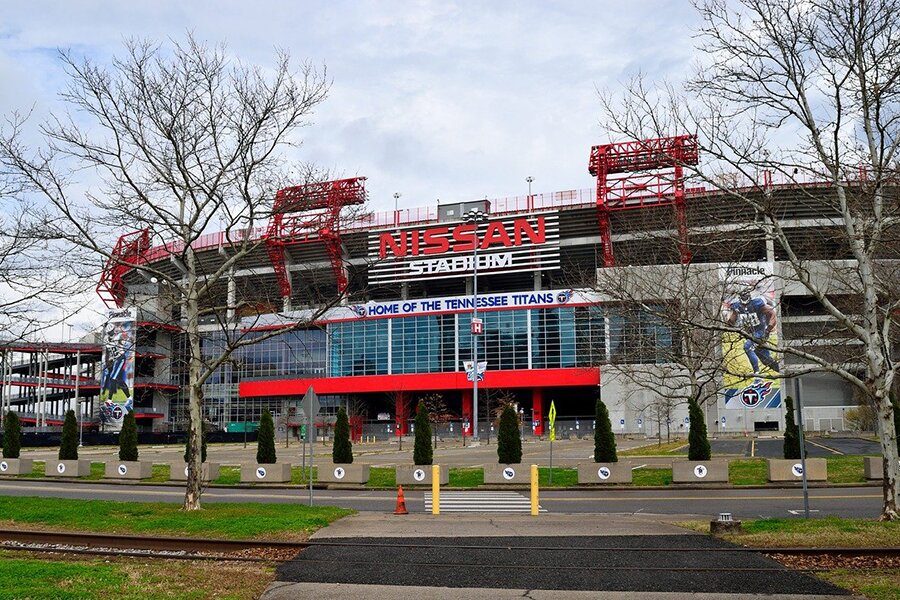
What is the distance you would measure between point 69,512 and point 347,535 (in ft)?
25.2

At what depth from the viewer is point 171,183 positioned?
62.4ft

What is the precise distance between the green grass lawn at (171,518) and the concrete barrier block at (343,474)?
31.6 ft

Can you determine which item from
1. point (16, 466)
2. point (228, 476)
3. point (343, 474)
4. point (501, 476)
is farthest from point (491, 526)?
point (16, 466)

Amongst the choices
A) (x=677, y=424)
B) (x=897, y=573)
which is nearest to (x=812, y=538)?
(x=897, y=573)

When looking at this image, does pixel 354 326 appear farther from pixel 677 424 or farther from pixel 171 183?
pixel 171 183

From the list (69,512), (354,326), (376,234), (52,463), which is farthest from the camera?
(354,326)

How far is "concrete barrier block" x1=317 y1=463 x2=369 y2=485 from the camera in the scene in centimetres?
2891

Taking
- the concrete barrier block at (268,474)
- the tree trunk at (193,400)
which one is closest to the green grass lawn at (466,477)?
the concrete barrier block at (268,474)

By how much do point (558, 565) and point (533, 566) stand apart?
343 millimetres

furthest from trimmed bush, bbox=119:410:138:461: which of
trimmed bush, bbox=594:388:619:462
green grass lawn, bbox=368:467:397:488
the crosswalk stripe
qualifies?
trimmed bush, bbox=594:388:619:462

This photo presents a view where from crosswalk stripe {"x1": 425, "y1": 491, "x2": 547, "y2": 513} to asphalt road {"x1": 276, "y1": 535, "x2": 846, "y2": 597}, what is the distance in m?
6.86

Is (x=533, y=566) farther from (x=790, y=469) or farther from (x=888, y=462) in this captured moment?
(x=790, y=469)

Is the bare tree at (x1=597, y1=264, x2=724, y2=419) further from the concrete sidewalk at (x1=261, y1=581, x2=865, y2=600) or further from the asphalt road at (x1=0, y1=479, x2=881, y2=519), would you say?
the concrete sidewalk at (x1=261, y1=581, x2=865, y2=600)

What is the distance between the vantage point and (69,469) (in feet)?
115
